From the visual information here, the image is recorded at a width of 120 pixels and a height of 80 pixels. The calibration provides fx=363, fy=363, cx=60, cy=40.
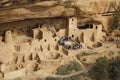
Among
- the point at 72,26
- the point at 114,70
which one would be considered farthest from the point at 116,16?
the point at 114,70

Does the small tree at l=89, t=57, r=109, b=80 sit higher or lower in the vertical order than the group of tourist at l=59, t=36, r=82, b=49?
lower

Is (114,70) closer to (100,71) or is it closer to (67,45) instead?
(100,71)

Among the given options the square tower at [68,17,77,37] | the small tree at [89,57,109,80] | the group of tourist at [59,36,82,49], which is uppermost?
the square tower at [68,17,77,37]

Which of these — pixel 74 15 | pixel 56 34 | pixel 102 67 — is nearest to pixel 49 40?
pixel 56 34

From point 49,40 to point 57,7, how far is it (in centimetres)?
172

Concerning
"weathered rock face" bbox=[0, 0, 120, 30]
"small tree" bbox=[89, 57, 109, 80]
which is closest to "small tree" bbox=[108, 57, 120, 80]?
"small tree" bbox=[89, 57, 109, 80]

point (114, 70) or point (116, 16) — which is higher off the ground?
point (116, 16)

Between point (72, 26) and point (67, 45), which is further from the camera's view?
point (72, 26)

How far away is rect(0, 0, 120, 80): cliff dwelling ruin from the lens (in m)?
16.9

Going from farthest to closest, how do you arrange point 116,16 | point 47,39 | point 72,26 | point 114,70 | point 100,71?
point 116,16 < point 72,26 < point 47,39 < point 114,70 < point 100,71

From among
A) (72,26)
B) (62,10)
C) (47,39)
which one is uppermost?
(62,10)

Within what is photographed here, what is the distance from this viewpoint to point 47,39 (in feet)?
60.0

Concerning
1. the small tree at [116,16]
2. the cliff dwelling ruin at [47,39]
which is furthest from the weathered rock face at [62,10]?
the small tree at [116,16]

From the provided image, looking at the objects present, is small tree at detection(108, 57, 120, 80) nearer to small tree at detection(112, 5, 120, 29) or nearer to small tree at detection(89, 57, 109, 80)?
small tree at detection(89, 57, 109, 80)
